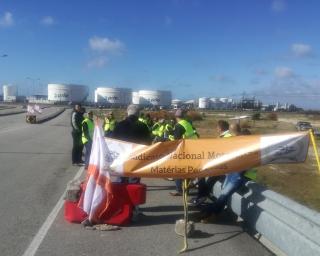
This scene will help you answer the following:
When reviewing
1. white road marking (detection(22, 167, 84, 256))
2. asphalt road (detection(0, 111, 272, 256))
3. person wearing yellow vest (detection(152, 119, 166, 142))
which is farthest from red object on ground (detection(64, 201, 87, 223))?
person wearing yellow vest (detection(152, 119, 166, 142))

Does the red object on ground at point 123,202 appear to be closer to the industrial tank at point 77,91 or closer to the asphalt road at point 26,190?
the asphalt road at point 26,190

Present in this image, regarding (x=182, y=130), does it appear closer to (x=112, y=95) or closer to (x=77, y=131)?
(x=77, y=131)

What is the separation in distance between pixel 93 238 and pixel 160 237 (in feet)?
2.93

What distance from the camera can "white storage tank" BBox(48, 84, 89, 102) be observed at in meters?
169

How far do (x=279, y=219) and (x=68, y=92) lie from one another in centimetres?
16740

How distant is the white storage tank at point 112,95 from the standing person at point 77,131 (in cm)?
16179

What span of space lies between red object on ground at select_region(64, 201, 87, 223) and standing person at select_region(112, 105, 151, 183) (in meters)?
1.03

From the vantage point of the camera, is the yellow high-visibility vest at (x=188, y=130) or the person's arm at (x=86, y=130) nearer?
the yellow high-visibility vest at (x=188, y=130)

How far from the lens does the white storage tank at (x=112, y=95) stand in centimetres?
17762

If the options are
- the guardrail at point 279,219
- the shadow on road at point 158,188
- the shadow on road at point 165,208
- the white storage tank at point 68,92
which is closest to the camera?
the guardrail at point 279,219

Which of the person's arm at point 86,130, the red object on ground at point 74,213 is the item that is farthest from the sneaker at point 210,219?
the person's arm at point 86,130

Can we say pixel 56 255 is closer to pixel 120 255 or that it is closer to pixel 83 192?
pixel 120 255

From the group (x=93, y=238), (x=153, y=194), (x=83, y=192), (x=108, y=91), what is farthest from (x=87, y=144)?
(x=108, y=91)

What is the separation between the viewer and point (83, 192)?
25.3 ft
